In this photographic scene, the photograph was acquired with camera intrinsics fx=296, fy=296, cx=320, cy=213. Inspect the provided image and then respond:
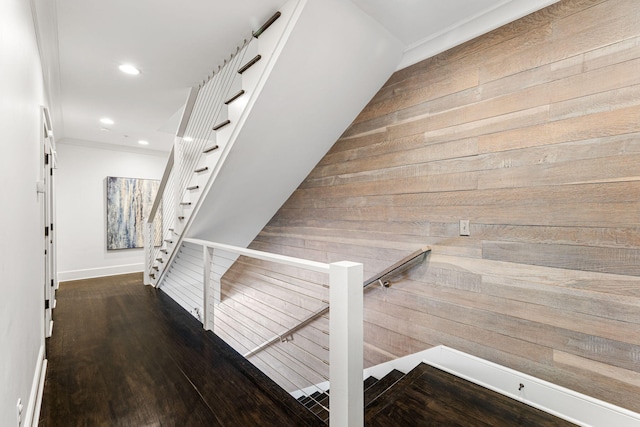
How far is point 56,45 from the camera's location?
2.37 m

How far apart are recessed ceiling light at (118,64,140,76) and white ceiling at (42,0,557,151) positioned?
1.9 inches

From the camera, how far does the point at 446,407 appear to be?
64.9 inches

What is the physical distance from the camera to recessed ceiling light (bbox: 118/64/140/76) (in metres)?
2.73

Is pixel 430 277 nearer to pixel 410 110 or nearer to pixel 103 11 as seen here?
pixel 410 110

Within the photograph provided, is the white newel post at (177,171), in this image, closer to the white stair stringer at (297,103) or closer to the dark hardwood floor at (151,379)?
the white stair stringer at (297,103)

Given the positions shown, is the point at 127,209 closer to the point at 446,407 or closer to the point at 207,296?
the point at 207,296

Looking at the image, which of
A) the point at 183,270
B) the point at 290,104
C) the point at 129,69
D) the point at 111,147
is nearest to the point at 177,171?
the point at 129,69

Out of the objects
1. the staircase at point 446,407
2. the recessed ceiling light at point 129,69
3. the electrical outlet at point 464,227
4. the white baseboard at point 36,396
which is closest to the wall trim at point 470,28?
the electrical outlet at point 464,227

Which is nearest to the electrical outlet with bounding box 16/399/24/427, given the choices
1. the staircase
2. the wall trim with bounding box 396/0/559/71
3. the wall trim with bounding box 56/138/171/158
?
the staircase

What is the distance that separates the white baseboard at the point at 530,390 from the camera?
1523mm

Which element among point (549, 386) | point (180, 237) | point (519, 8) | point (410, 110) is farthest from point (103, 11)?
point (549, 386)

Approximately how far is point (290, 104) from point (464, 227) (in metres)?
1.60

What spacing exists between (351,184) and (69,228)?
499cm

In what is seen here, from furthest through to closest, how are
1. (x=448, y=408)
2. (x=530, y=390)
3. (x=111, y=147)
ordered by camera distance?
(x=111, y=147) → (x=530, y=390) → (x=448, y=408)
